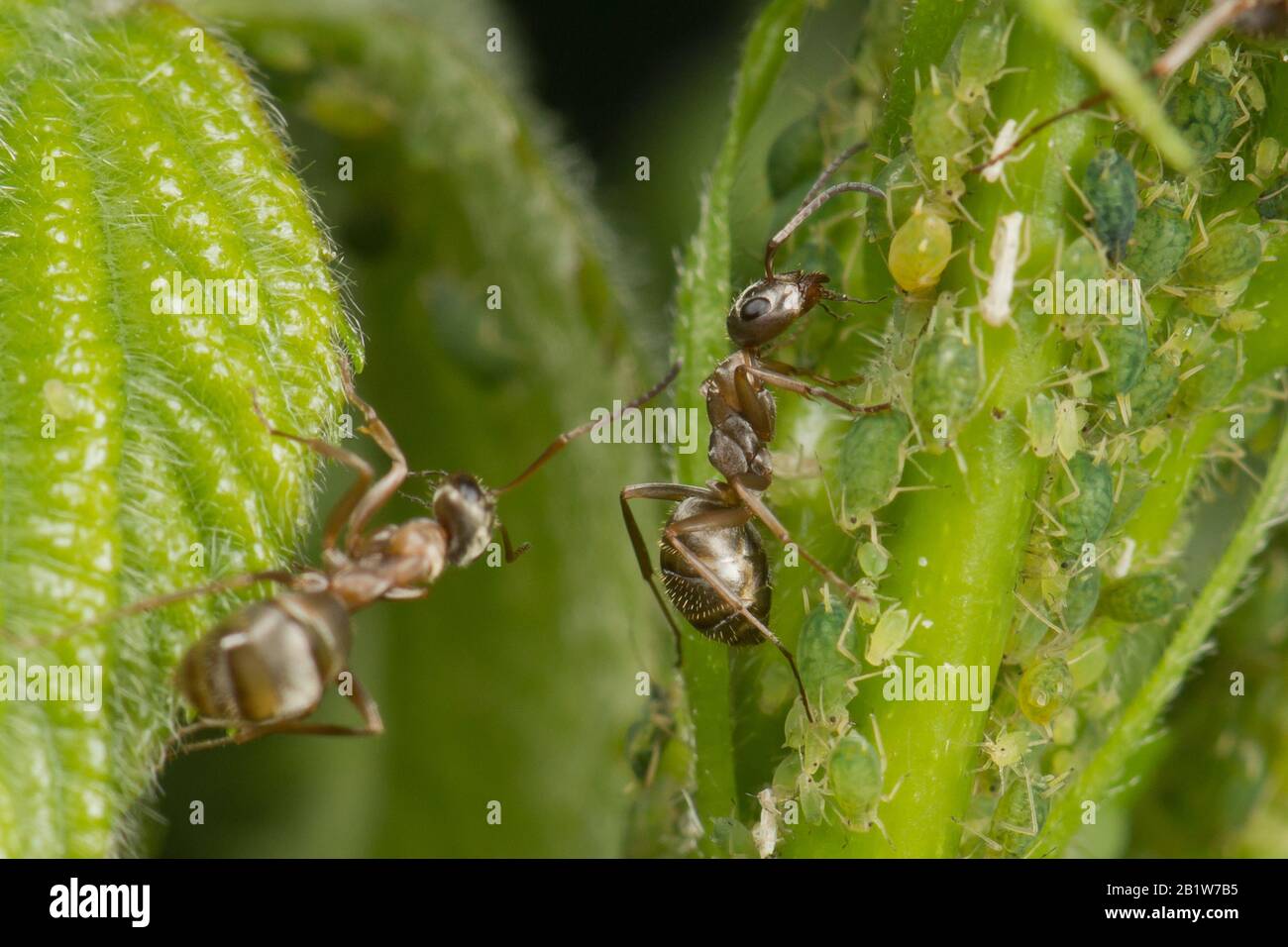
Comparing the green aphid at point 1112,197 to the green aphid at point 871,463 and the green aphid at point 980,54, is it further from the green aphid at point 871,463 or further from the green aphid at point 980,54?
the green aphid at point 871,463

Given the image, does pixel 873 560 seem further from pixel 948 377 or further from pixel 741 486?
pixel 741 486

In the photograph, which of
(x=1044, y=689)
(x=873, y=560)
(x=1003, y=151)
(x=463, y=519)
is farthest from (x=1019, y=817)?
(x=463, y=519)

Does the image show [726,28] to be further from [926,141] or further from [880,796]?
[880,796]

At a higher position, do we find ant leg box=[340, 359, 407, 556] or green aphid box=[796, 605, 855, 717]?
ant leg box=[340, 359, 407, 556]

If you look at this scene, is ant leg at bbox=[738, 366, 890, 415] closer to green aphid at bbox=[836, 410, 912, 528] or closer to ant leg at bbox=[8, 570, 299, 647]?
green aphid at bbox=[836, 410, 912, 528]

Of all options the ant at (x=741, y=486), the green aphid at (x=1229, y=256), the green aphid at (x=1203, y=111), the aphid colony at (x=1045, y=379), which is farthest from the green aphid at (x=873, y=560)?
the green aphid at (x=1203, y=111)

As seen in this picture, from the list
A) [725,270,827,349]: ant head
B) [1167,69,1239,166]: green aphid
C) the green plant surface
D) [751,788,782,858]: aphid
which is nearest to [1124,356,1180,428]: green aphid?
[1167,69,1239,166]: green aphid

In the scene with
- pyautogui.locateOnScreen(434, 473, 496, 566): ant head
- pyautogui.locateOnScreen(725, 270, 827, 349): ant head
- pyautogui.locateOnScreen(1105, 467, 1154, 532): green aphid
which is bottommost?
pyautogui.locateOnScreen(1105, 467, 1154, 532): green aphid
